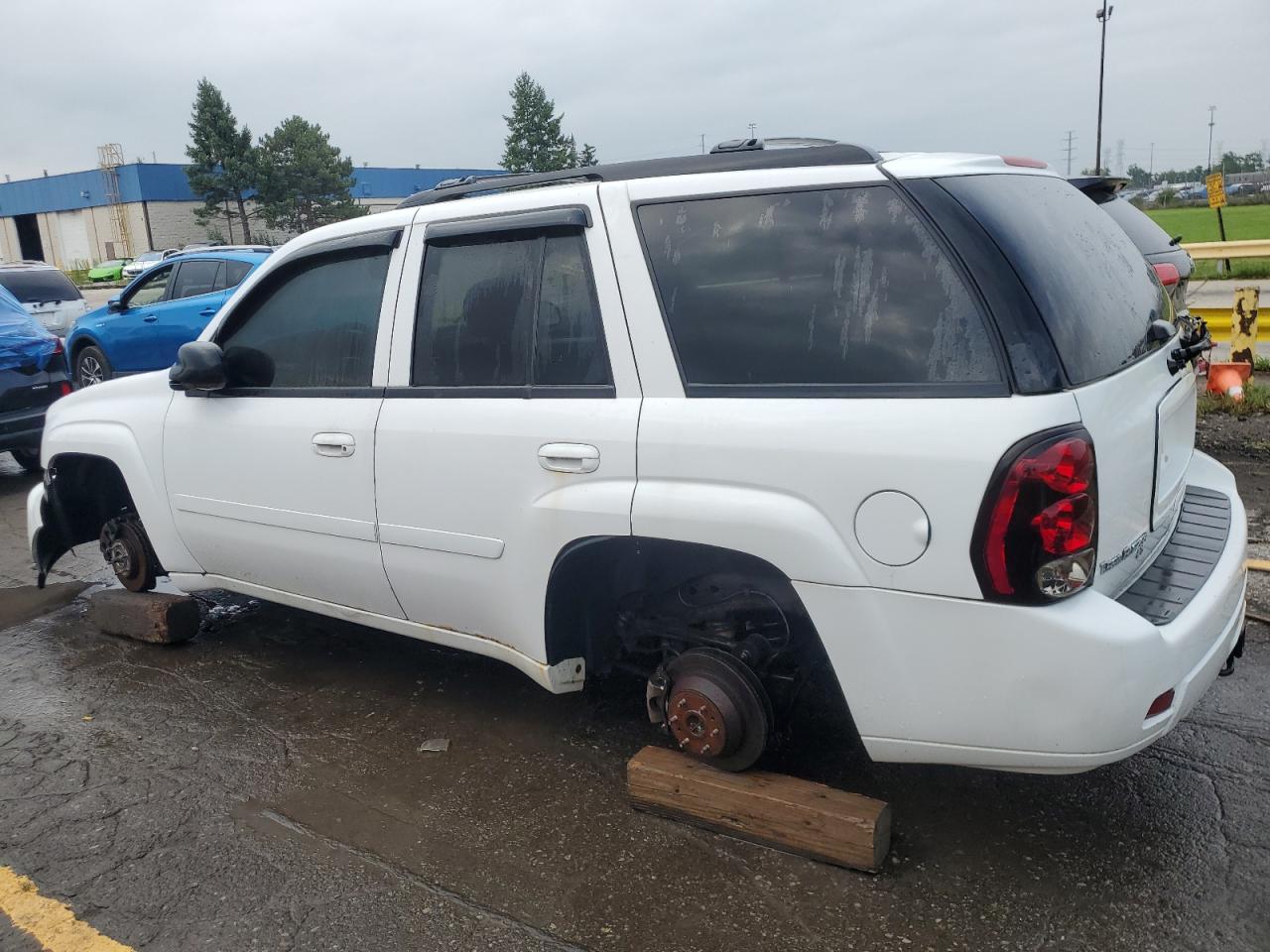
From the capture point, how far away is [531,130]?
62875 millimetres

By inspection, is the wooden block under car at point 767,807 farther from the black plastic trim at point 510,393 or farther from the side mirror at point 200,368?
the side mirror at point 200,368

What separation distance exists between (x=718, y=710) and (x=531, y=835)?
71cm

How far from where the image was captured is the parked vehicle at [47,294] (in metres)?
14.2

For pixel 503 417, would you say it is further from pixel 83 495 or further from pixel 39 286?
pixel 39 286

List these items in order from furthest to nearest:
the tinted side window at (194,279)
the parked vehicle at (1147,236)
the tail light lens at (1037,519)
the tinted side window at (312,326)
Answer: the tinted side window at (194,279) → the parked vehicle at (1147,236) → the tinted side window at (312,326) → the tail light lens at (1037,519)

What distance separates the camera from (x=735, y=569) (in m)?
2.94

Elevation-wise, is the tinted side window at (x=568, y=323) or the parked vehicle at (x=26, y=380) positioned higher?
the tinted side window at (x=568, y=323)

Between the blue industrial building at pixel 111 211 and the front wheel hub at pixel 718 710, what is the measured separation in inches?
2214

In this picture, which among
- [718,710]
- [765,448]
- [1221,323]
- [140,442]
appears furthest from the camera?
[1221,323]

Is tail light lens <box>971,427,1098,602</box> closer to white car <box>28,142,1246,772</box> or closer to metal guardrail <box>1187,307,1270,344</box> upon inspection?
white car <box>28,142,1246,772</box>

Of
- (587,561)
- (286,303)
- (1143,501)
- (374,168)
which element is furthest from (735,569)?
(374,168)

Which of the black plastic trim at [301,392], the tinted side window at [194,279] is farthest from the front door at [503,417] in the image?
the tinted side window at [194,279]

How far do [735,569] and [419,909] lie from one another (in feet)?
4.16

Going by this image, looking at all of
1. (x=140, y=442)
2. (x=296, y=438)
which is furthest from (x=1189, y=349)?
(x=140, y=442)
